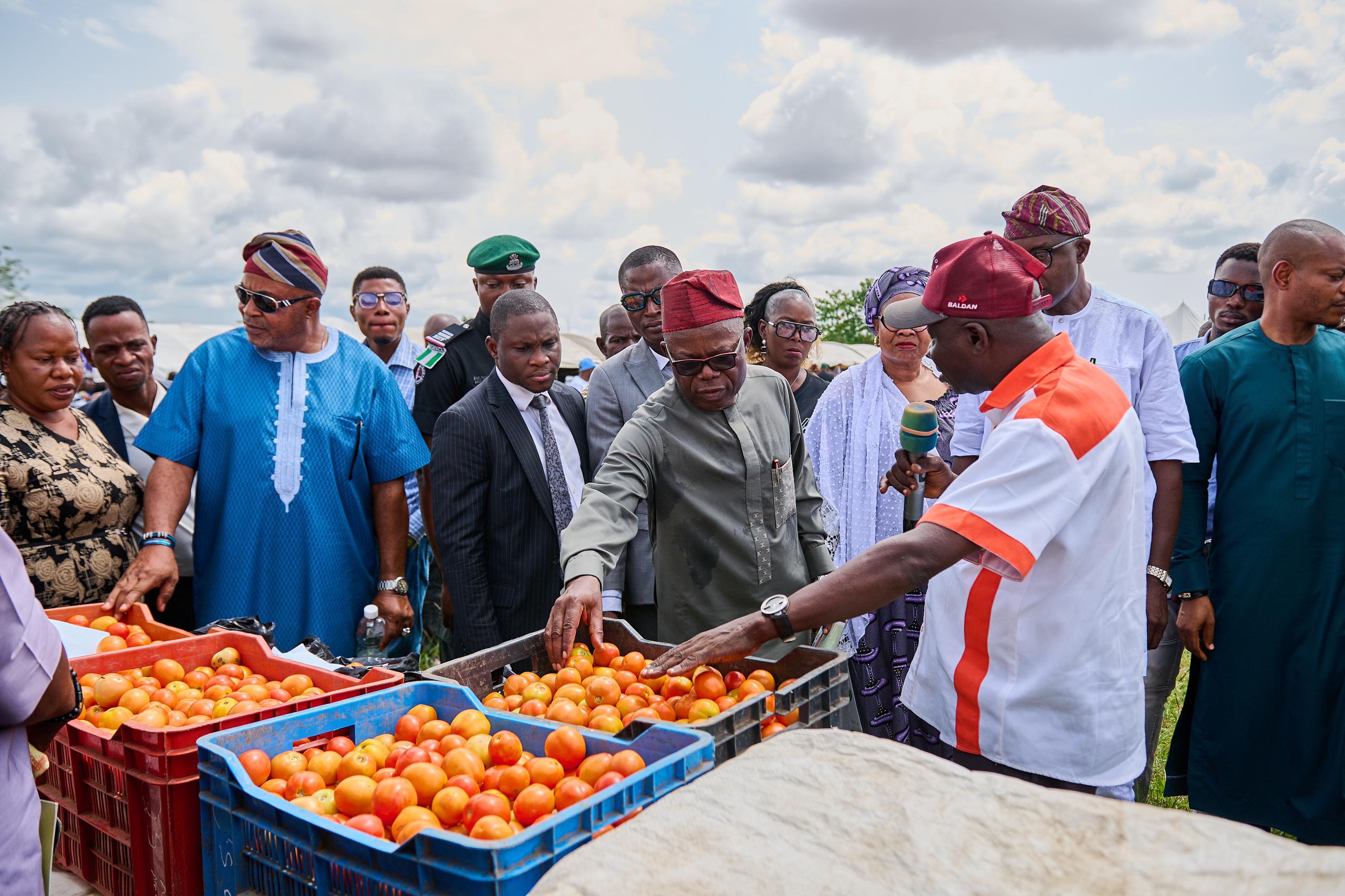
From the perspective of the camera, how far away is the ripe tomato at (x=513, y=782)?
199 cm

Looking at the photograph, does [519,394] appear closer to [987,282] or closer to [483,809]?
[987,282]

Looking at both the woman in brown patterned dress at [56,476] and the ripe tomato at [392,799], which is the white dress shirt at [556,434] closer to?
the woman in brown patterned dress at [56,476]

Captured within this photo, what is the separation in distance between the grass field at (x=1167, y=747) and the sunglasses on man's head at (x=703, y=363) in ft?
8.29

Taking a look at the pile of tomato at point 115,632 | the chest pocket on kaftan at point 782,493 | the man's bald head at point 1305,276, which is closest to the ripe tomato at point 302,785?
the pile of tomato at point 115,632

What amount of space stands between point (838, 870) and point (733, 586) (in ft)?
6.98

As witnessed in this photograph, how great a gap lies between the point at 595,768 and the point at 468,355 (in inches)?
141

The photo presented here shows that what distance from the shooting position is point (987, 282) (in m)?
2.37

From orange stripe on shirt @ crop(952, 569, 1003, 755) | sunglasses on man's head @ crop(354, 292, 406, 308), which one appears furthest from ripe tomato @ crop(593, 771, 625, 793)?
sunglasses on man's head @ crop(354, 292, 406, 308)

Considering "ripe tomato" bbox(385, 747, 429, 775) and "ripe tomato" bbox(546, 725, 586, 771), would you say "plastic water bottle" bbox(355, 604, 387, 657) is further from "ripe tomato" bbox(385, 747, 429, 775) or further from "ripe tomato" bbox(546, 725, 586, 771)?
"ripe tomato" bbox(546, 725, 586, 771)

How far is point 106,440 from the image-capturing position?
A: 166 inches

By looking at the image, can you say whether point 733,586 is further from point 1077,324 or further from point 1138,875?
point 1138,875

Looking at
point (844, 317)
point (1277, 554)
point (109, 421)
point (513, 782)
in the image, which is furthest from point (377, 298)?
point (844, 317)

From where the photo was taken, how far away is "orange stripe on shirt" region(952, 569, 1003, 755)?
2383mm

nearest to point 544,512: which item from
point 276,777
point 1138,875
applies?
point 276,777
